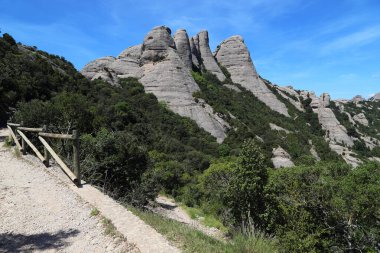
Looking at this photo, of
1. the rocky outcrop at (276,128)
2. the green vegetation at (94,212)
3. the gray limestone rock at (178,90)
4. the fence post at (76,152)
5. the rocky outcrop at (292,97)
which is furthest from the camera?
the rocky outcrop at (292,97)

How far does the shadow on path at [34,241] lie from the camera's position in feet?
19.2

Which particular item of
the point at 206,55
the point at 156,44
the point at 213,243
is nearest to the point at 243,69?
the point at 206,55

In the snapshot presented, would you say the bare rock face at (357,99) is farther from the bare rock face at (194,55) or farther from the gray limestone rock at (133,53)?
the gray limestone rock at (133,53)

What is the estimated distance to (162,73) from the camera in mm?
62875

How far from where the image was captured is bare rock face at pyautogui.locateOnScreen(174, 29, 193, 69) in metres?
74.9

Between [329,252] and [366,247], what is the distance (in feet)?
5.58

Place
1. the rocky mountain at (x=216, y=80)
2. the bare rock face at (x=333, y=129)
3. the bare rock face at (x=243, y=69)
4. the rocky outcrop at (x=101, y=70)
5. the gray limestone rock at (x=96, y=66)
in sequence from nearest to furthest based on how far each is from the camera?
the rocky outcrop at (x=101, y=70) → the rocky mountain at (x=216, y=80) → the gray limestone rock at (x=96, y=66) → the bare rock face at (x=333, y=129) → the bare rock face at (x=243, y=69)

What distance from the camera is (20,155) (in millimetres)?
12617

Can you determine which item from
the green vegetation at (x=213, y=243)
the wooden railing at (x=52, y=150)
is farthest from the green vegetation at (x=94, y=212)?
the wooden railing at (x=52, y=150)

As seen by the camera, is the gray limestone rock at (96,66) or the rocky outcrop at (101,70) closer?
the rocky outcrop at (101,70)

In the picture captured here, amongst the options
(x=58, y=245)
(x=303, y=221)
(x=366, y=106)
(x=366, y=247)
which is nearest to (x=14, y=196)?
(x=58, y=245)

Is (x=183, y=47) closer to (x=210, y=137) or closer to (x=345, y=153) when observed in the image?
(x=210, y=137)

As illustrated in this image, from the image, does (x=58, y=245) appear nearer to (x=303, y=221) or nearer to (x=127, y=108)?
(x=303, y=221)

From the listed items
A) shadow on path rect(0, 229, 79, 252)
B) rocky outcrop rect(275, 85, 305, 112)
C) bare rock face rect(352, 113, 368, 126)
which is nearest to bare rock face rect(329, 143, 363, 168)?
rocky outcrop rect(275, 85, 305, 112)
